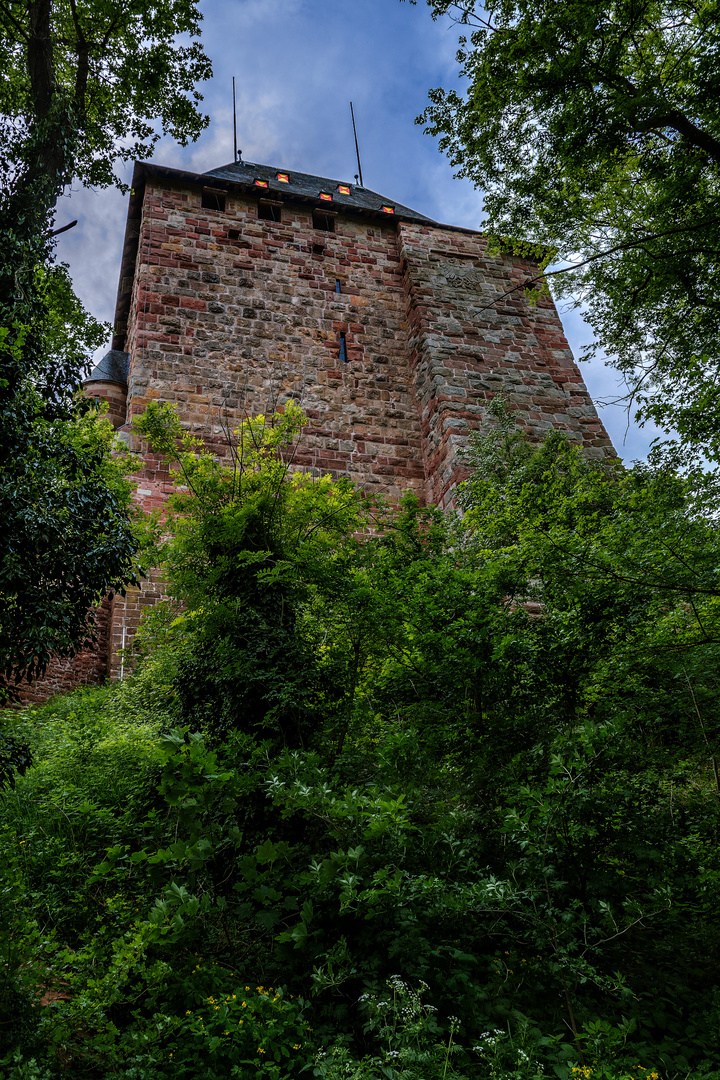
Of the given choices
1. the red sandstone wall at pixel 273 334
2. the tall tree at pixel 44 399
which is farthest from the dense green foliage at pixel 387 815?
the red sandstone wall at pixel 273 334

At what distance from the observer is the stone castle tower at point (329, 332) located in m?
9.53

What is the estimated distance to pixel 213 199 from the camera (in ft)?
36.4

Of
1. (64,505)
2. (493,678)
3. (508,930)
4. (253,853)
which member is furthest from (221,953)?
(64,505)

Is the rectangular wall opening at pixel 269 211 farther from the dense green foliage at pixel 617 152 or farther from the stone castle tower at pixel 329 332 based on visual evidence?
the dense green foliage at pixel 617 152

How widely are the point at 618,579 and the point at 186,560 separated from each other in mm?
2850

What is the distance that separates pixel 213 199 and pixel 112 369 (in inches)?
137

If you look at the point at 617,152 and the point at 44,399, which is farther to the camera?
the point at 617,152

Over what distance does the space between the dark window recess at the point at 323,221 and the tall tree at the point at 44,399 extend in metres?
4.23

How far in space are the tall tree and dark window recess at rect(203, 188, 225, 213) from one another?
3.07 meters

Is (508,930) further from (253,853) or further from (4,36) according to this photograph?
(4,36)

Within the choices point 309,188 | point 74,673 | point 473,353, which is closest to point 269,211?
point 309,188

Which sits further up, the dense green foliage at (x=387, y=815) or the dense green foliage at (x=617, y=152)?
the dense green foliage at (x=617, y=152)

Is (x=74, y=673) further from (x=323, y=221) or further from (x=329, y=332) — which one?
(x=323, y=221)

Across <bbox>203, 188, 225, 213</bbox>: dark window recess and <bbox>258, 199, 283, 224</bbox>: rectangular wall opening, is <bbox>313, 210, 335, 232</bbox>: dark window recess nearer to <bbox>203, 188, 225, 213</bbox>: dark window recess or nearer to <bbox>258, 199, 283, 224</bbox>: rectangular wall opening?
<bbox>258, 199, 283, 224</bbox>: rectangular wall opening
